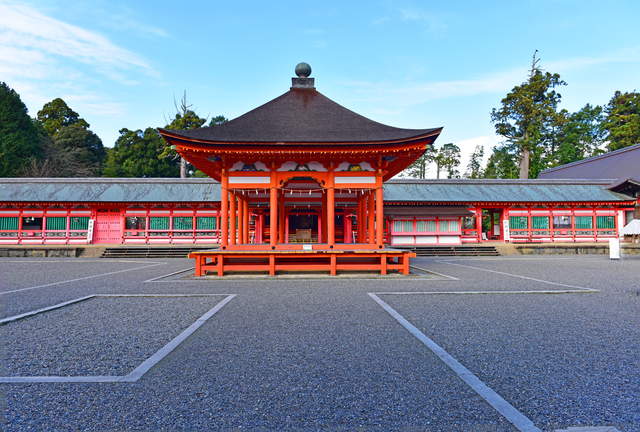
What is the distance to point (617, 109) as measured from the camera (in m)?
38.8

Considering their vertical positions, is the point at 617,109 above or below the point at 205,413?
above

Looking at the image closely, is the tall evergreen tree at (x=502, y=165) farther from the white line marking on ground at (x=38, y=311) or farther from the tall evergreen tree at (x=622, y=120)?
the white line marking on ground at (x=38, y=311)

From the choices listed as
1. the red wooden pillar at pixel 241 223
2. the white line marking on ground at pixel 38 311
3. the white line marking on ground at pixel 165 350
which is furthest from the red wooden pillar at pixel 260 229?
the white line marking on ground at pixel 165 350

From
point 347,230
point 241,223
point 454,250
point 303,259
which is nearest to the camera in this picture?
point 303,259

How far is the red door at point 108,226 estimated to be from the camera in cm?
2212

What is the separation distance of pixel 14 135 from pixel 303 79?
32.2 meters

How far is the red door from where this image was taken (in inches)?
871

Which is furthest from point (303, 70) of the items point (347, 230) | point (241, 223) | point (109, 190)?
point (109, 190)

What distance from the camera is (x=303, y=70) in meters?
13.6

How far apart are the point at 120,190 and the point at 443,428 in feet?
82.7

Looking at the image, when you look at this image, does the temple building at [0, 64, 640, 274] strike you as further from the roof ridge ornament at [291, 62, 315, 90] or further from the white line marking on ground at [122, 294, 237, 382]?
the white line marking on ground at [122, 294, 237, 382]

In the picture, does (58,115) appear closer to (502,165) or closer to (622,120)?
(502,165)

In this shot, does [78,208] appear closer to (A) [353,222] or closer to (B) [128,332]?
(A) [353,222]

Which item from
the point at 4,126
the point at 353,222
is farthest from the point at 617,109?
the point at 4,126
